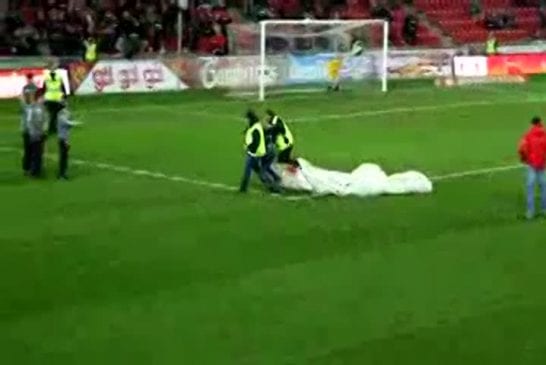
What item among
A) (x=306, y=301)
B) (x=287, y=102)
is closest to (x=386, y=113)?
(x=287, y=102)

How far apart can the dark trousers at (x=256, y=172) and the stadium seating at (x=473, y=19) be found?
3782 centimetres

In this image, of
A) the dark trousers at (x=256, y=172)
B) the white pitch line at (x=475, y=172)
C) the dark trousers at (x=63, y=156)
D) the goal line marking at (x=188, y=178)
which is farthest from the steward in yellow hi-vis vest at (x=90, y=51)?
the dark trousers at (x=256, y=172)

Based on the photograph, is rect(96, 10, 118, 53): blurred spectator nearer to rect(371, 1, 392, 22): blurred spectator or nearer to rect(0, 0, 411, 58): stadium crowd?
rect(0, 0, 411, 58): stadium crowd

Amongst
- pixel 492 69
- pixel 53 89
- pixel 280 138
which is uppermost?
pixel 280 138

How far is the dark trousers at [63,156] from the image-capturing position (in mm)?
27859

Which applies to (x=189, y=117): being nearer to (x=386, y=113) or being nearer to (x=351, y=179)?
(x=386, y=113)

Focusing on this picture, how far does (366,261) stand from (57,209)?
702cm

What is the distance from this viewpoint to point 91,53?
45562 mm

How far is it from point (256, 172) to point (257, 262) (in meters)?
7.22

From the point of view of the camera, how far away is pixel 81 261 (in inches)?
786

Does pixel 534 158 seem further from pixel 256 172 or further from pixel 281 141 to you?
pixel 256 172

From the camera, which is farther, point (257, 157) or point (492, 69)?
point (492, 69)

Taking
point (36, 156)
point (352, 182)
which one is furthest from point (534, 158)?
point (36, 156)

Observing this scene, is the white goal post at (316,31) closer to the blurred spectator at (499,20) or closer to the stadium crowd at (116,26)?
the stadium crowd at (116,26)
